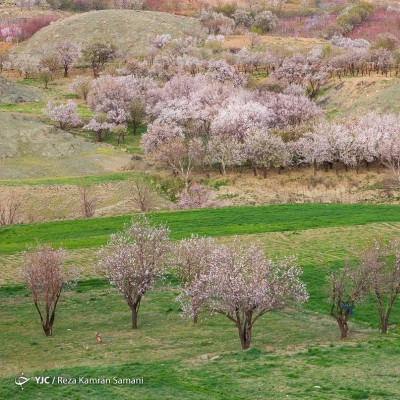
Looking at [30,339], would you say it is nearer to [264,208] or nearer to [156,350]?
[156,350]

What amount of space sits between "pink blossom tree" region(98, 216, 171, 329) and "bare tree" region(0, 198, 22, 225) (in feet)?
108

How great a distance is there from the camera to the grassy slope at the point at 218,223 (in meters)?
58.8

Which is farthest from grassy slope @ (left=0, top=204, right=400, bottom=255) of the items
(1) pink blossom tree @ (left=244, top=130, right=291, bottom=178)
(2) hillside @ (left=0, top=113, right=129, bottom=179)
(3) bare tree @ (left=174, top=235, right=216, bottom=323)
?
(2) hillside @ (left=0, top=113, right=129, bottom=179)

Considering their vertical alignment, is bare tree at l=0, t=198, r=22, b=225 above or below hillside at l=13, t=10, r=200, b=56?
below

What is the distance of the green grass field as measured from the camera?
26.5m

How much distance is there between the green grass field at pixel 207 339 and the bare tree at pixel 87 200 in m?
8.76

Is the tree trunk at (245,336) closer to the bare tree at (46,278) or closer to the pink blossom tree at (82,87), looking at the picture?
the bare tree at (46,278)

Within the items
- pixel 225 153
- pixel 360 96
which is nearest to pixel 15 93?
pixel 225 153

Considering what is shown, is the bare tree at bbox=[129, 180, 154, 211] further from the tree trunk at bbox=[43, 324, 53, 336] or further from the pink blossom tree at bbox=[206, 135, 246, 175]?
the tree trunk at bbox=[43, 324, 53, 336]

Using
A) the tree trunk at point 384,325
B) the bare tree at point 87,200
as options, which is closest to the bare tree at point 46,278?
the tree trunk at point 384,325

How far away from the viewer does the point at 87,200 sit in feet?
253

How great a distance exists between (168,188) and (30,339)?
47118 mm

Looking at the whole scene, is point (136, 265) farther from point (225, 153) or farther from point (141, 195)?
point (225, 153)

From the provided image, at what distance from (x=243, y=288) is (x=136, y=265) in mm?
8682
